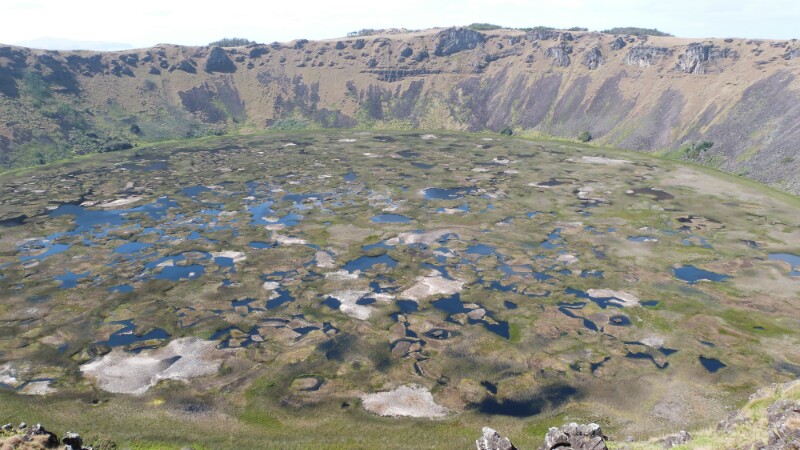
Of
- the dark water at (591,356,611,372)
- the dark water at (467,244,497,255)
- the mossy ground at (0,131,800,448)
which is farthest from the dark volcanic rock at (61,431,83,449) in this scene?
the dark water at (467,244,497,255)

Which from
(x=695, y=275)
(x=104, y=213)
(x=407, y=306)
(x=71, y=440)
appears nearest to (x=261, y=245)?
(x=407, y=306)

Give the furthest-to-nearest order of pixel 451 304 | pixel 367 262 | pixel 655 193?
pixel 655 193, pixel 367 262, pixel 451 304

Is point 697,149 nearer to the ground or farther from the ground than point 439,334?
farther from the ground

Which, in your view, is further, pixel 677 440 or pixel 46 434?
pixel 677 440

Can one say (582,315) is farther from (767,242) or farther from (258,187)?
(258,187)

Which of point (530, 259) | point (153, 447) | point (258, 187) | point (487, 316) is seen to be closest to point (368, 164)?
point (258, 187)

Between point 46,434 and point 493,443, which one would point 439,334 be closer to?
point 493,443

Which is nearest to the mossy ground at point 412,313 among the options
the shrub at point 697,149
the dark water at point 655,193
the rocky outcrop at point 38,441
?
the dark water at point 655,193

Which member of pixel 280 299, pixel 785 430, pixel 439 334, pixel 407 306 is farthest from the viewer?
pixel 280 299
